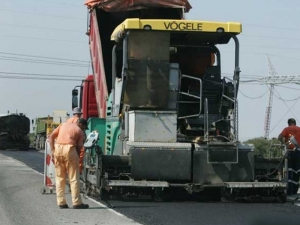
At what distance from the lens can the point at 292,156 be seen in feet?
49.5

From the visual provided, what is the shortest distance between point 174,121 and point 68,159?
2.23 meters

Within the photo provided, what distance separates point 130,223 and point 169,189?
3.08 metres

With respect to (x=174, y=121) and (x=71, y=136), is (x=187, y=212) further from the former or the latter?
(x=71, y=136)

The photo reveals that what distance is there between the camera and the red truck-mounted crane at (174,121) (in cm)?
1272

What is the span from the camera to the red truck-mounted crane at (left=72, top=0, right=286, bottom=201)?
41.7 feet

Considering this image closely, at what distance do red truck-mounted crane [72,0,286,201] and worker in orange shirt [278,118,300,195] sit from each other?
1.79 metres

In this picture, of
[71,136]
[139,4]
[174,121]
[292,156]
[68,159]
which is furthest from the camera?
[139,4]

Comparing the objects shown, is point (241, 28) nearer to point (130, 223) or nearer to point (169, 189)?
point (169, 189)

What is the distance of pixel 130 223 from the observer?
10234 mm

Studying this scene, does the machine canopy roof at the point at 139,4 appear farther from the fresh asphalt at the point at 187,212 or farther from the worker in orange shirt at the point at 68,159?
the fresh asphalt at the point at 187,212

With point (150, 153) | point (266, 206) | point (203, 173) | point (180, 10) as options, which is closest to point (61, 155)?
point (150, 153)

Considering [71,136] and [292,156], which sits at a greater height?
[71,136]

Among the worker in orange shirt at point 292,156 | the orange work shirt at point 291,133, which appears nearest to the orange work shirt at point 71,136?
the worker in orange shirt at point 292,156

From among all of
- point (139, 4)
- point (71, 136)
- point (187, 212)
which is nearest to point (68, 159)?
point (71, 136)
